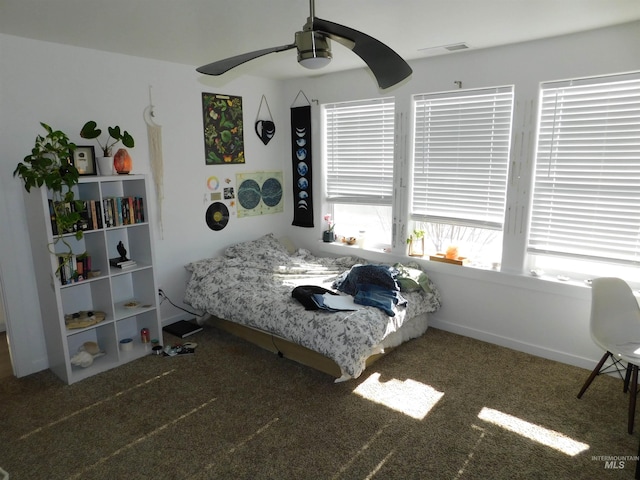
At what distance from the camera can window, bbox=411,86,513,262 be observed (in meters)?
3.57

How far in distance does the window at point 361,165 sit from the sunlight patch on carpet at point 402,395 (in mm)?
1751

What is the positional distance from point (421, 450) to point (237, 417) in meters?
1.15

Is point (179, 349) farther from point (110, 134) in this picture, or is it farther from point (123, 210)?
point (110, 134)

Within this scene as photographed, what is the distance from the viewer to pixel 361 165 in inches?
177

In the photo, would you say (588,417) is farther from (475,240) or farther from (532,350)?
(475,240)

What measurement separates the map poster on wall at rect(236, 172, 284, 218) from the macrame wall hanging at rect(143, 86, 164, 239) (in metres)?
0.90

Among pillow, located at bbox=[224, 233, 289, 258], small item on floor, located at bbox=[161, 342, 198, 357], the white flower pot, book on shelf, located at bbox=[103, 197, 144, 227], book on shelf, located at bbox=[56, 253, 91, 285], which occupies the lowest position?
small item on floor, located at bbox=[161, 342, 198, 357]

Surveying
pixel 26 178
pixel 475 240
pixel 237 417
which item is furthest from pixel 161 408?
pixel 475 240

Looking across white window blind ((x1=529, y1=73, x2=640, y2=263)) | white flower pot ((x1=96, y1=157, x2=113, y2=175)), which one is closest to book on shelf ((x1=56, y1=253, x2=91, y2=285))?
white flower pot ((x1=96, y1=157, x2=113, y2=175))

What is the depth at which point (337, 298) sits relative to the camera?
11.3ft

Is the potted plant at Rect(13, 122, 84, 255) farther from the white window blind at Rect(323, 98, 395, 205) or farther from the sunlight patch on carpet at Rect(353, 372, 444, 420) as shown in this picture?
the white window blind at Rect(323, 98, 395, 205)

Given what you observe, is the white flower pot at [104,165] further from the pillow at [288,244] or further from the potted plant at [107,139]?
the pillow at [288,244]

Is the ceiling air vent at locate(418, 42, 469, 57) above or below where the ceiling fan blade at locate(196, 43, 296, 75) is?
above

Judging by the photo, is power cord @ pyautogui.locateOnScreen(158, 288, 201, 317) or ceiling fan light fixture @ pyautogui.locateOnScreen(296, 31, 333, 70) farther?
power cord @ pyautogui.locateOnScreen(158, 288, 201, 317)
